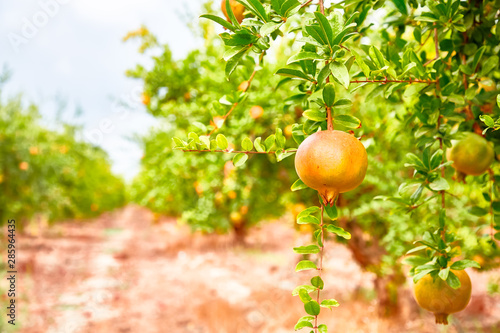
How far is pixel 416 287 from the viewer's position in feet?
3.47

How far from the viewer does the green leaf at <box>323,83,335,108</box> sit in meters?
0.75

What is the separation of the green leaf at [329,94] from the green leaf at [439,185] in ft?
1.40

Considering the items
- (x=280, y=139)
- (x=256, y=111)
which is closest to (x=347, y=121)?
(x=280, y=139)

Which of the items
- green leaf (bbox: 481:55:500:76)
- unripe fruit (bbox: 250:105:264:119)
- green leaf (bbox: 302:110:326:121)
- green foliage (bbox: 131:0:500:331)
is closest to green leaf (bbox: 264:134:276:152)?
green foliage (bbox: 131:0:500:331)

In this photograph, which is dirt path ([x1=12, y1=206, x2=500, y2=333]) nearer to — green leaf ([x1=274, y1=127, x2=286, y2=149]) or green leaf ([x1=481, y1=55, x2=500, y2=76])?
green leaf ([x1=481, y1=55, x2=500, y2=76])

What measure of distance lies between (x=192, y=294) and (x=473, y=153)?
5.94m

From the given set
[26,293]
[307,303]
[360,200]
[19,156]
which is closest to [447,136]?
[307,303]

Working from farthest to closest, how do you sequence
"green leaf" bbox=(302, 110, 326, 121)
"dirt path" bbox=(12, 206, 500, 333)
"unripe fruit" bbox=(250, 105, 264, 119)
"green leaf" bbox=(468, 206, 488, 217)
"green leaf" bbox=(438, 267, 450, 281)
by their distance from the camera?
"dirt path" bbox=(12, 206, 500, 333)
"unripe fruit" bbox=(250, 105, 264, 119)
"green leaf" bbox=(468, 206, 488, 217)
"green leaf" bbox=(438, 267, 450, 281)
"green leaf" bbox=(302, 110, 326, 121)

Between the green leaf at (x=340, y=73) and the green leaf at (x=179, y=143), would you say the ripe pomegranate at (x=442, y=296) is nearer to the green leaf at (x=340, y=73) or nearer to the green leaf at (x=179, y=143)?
the green leaf at (x=340, y=73)

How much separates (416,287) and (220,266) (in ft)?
25.0

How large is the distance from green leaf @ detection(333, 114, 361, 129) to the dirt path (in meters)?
3.34

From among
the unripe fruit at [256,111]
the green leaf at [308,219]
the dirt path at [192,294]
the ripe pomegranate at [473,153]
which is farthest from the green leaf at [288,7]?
the dirt path at [192,294]

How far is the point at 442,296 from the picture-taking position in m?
1.00

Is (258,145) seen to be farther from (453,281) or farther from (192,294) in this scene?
(192,294)
